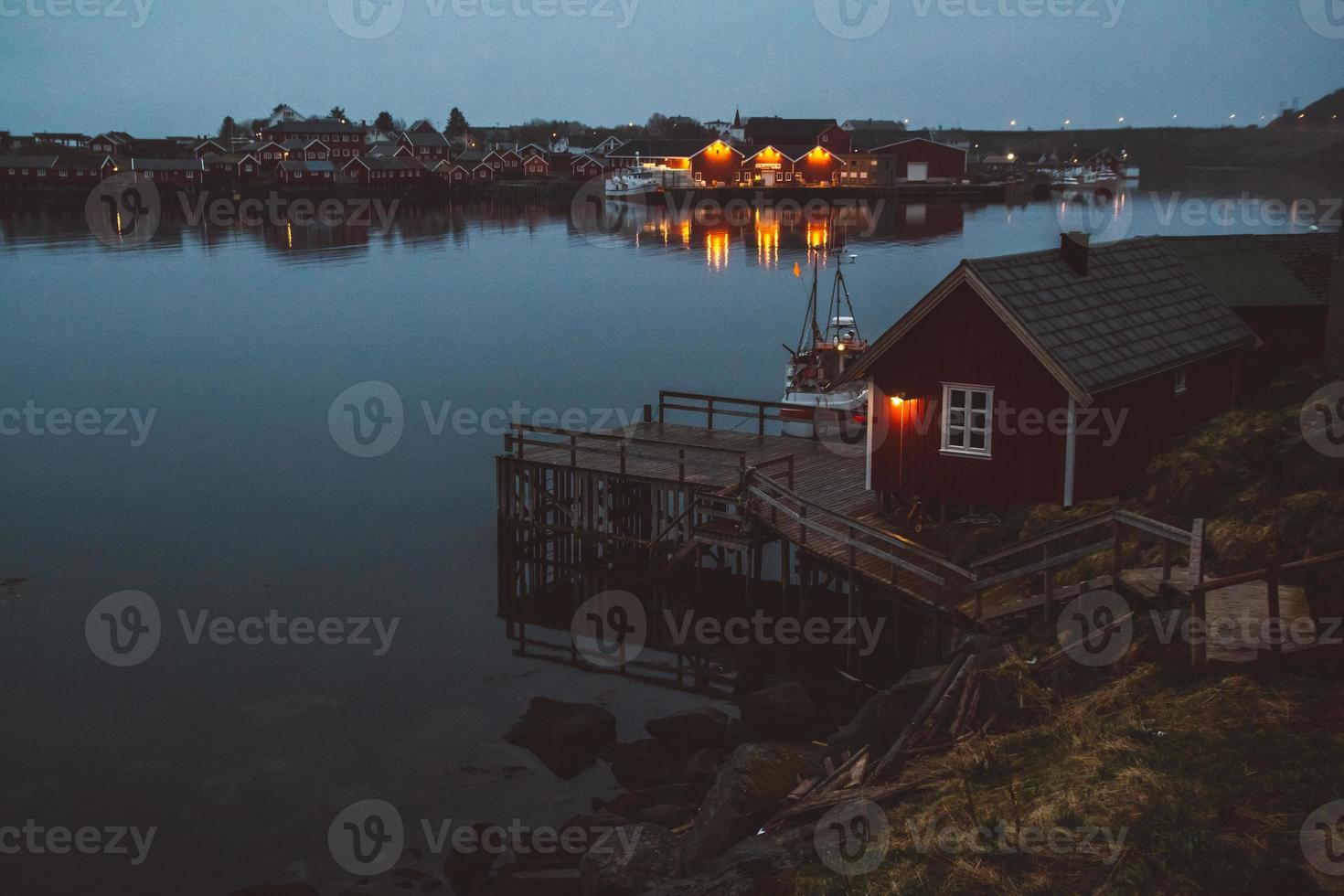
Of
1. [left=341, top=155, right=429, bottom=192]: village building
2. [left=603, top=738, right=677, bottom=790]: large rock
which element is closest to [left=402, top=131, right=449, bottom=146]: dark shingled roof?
[left=341, top=155, right=429, bottom=192]: village building

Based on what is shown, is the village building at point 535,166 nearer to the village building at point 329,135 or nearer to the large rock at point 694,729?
the village building at point 329,135

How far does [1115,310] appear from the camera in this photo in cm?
2262

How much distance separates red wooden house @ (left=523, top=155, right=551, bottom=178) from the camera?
608 ft

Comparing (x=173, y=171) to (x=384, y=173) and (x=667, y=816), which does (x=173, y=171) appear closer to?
(x=384, y=173)

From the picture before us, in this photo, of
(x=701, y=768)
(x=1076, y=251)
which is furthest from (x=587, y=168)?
(x=701, y=768)

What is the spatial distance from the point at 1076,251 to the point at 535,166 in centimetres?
16928

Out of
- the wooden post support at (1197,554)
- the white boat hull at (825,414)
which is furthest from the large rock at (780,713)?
the white boat hull at (825,414)

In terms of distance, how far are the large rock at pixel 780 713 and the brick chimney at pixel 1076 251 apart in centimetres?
917

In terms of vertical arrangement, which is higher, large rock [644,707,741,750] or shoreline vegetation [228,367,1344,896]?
shoreline vegetation [228,367,1344,896]

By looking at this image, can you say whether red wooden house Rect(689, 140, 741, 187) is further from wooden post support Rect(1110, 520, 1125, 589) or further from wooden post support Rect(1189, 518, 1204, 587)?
wooden post support Rect(1189, 518, 1204, 587)

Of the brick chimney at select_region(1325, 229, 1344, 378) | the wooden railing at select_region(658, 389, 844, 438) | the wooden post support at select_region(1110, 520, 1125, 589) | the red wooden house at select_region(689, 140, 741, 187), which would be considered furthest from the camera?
the red wooden house at select_region(689, 140, 741, 187)

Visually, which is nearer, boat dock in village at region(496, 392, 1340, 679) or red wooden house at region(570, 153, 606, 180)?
boat dock in village at region(496, 392, 1340, 679)

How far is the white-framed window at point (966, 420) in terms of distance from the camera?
21469 millimetres

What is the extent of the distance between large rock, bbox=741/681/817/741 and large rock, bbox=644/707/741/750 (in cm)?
31
